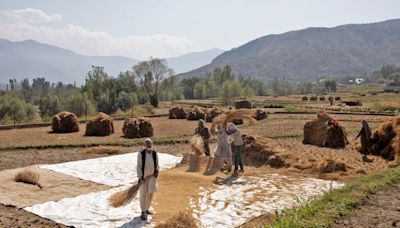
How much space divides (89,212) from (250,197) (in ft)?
13.4

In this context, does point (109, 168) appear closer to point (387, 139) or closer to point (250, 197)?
point (250, 197)

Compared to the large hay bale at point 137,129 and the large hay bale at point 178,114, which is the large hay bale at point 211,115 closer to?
the large hay bale at point 178,114

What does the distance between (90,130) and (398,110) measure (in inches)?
1440

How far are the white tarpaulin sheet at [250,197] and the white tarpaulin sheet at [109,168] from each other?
128 inches

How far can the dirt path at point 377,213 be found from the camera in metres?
8.45

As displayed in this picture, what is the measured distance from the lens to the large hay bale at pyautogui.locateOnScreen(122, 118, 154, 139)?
2598cm

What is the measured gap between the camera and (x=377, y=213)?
9.23 m

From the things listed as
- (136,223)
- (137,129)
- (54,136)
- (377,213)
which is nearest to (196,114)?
(137,129)

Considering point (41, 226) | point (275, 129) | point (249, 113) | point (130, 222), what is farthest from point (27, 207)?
point (275, 129)

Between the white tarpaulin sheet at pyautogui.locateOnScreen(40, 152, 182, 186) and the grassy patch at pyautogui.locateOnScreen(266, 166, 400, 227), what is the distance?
5.93m

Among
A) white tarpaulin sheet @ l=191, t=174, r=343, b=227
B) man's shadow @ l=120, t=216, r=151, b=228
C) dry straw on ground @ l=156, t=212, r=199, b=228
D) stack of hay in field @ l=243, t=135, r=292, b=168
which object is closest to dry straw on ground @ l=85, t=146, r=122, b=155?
stack of hay in field @ l=243, t=135, r=292, b=168

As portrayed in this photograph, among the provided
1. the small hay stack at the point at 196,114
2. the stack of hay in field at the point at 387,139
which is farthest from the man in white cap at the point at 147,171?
the small hay stack at the point at 196,114

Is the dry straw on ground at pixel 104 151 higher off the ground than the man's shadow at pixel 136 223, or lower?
higher

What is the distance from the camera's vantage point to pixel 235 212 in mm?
9891
